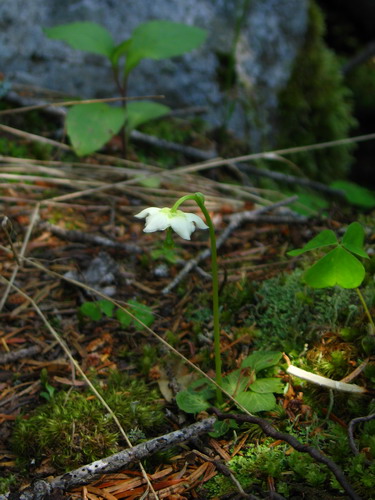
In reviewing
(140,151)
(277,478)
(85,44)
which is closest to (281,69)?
(140,151)

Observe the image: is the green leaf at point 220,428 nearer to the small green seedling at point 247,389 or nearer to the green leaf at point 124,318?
the small green seedling at point 247,389

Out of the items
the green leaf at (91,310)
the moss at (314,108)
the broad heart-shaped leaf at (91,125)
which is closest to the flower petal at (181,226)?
the green leaf at (91,310)

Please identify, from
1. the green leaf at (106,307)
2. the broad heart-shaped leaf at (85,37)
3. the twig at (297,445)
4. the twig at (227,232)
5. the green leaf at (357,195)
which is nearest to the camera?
the twig at (297,445)

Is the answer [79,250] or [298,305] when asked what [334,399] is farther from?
[79,250]

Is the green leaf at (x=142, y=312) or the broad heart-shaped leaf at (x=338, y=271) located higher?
the broad heart-shaped leaf at (x=338, y=271)

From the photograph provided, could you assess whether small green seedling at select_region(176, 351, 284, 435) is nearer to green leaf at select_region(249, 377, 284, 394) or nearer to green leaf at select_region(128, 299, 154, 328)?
green leaf at select_region(249, 377, 284, 394)

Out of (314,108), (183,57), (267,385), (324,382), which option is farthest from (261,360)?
(314,108)

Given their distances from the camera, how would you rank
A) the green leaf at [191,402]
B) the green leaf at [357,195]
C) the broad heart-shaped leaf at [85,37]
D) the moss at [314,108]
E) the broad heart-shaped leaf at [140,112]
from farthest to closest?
the moss at [314,108] < the green leaf at [357,195] < the broad heart-shaped leaf at [140,112] < the broad heart-shaped leaf at [85,37] < the green leaf at [191,402]

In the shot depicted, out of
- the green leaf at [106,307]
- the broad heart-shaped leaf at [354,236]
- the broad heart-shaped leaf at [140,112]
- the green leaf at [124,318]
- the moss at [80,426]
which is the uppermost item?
the broad heart-shaped leaf at [354,236]
